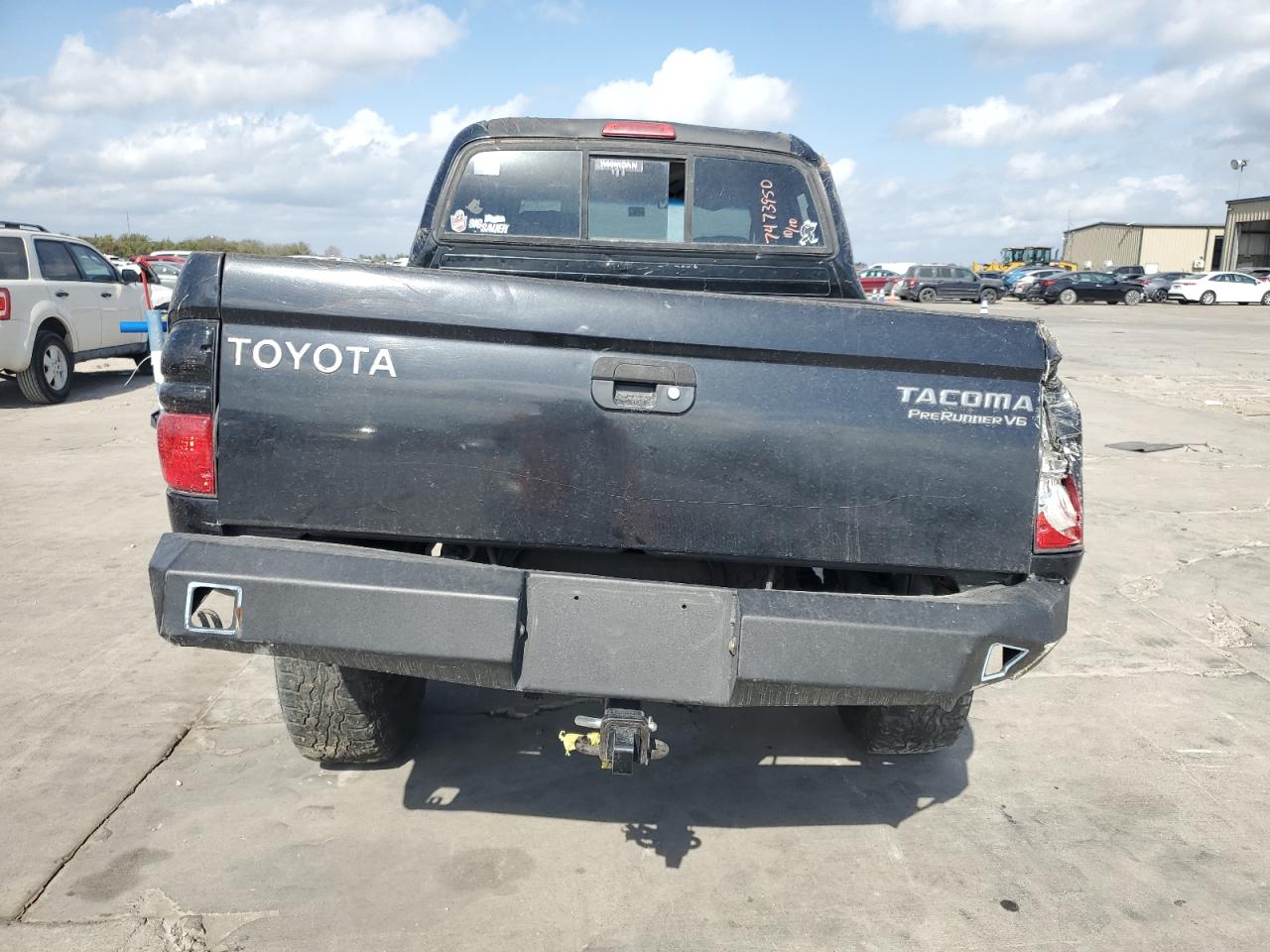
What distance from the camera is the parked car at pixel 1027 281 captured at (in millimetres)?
→ 40344

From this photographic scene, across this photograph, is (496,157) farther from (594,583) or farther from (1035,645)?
(1035,645)

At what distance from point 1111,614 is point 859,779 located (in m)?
2.43

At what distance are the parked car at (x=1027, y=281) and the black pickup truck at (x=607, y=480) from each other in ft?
136

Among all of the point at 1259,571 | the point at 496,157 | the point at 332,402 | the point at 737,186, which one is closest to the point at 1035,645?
the point at 332,402

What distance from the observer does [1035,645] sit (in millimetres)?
2566

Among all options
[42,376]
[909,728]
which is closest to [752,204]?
[909,728]

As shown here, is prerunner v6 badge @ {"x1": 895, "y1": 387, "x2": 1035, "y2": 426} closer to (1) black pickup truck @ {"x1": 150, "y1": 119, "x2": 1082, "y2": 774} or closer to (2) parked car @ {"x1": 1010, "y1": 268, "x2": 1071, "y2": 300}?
Result: (1) black pickup truck @ {"x1": 150, "y1": 119, "x2": 1082, "y2": 774}

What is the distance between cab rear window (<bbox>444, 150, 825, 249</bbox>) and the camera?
4070 mm

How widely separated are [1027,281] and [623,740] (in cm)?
4283

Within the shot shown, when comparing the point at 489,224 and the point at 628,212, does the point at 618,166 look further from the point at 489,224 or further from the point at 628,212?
the point at 489,224

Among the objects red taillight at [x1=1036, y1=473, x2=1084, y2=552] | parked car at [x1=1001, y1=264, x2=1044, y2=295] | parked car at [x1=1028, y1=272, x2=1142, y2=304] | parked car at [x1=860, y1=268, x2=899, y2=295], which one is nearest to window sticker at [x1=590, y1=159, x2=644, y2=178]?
red taillight at [x1=1036, y1=473, x2=1084, y2=552]

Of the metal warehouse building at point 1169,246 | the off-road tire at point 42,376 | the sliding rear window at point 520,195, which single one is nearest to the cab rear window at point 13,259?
the off-road tire at point 42,376

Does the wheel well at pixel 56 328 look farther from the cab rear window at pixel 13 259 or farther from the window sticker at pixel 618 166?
the window sticker at pixel 618 166

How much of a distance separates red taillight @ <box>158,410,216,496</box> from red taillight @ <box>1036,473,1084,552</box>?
216 centimetres
